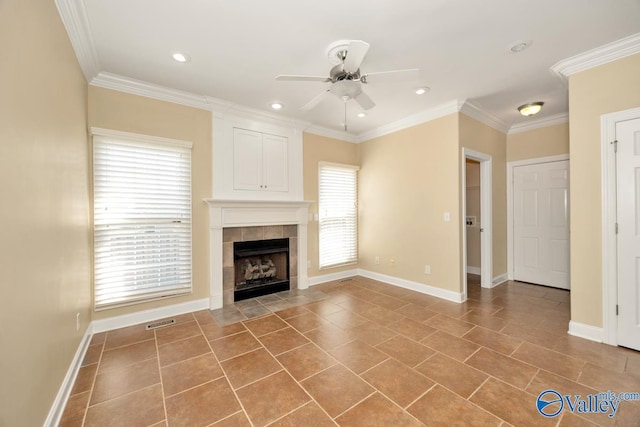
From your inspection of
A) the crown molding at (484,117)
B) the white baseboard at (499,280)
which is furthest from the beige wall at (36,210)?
the white baseboard at (499,280)

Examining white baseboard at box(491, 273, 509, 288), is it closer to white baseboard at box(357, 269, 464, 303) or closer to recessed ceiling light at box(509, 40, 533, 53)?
white baseboard at box(357, 269, 464, 303)

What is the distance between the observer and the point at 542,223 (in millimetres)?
4254

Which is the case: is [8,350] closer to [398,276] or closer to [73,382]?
[73,382]

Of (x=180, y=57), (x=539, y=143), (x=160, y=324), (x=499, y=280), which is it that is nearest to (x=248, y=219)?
(x=160, y=324)

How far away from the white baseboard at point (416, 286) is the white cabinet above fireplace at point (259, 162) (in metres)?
2.34

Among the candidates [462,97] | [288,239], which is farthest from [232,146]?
[462,97]

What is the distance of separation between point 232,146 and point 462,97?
329 centimetres

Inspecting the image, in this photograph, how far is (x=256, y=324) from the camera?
296 centimetres

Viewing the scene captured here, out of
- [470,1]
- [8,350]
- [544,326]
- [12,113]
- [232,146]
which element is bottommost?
[544,326]

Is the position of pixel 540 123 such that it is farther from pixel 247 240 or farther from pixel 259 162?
pixel 247 240

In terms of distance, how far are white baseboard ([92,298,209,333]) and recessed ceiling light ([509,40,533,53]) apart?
14.7ft

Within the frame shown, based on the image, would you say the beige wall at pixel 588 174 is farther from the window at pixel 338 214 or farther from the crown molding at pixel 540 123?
the window at pixel 338 214

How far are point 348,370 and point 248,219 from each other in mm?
2428

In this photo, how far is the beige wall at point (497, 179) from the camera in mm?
3964
